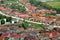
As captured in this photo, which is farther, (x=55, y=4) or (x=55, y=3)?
(x=55, y=3)

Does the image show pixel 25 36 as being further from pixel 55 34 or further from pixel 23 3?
pixel 23 3

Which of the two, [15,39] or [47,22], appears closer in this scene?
[15,39]

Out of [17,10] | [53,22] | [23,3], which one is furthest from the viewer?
[23,3]

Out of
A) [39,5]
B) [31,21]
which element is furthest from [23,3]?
[31,21]

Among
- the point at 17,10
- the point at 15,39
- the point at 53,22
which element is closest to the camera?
the point at 15,39

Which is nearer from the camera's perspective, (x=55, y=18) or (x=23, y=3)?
(x=55, y=18)

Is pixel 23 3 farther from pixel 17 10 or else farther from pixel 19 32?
pixel 19 32

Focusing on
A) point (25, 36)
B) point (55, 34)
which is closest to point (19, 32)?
point (25, 36)

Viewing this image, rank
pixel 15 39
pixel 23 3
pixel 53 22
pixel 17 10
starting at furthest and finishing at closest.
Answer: pixel 23 3
pixel 17 10
pixel 53 22
pixel 15 39
